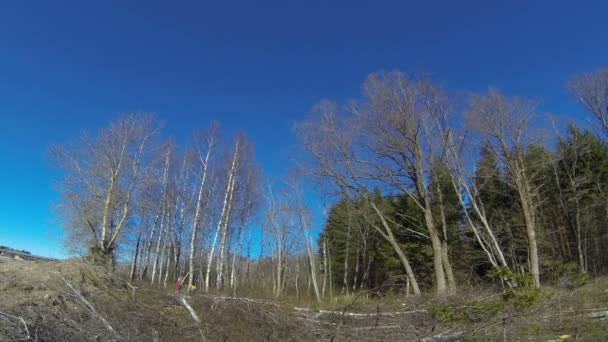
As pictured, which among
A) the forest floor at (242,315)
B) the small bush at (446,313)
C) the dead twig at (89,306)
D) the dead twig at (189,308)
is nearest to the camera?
the forest floor at (242,315)

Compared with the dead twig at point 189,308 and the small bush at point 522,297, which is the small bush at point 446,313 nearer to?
the small bush at point 522,297

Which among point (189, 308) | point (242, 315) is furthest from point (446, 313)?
point (189, 308)

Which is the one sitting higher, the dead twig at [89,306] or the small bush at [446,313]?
the dead twig at [89,306]

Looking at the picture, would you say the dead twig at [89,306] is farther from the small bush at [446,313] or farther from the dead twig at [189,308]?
the small bush at [446,313]

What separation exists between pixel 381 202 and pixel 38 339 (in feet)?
66.0

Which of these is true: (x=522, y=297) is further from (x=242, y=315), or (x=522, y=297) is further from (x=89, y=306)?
(x=89, y=306)

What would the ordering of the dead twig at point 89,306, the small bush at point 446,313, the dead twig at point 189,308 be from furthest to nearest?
the dead twig at point 189,308 < the small bush at point 446,313 < the dead twig at point 89,306

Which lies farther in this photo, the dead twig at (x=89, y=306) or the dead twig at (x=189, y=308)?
the dead twig at (x=189, y=308)

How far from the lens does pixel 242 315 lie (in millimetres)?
9570

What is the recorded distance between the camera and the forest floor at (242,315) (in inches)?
247

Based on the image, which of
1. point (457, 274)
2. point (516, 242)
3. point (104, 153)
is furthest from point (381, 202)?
point (104, 153)

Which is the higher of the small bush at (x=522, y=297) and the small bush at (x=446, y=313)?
the small bush at (x=522, y=297)

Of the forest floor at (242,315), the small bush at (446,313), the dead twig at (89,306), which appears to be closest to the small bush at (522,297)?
the forest floor at (242,315)

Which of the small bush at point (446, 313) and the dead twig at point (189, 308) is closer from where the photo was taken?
the small bush at point (446, 313)
